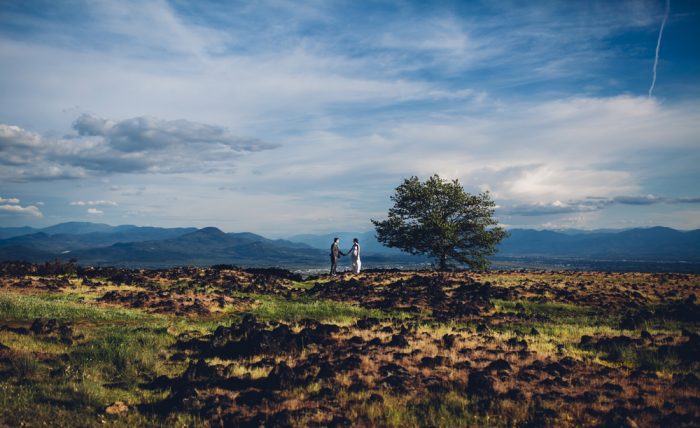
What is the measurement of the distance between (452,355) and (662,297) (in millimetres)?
26173

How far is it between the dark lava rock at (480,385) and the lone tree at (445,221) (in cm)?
4701

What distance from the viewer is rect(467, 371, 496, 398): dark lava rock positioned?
11820mm

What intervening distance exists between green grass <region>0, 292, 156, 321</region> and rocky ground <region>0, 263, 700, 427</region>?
10cm

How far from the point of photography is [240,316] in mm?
26859

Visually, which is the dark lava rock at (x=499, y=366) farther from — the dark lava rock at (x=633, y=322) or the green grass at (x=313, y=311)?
the dark lava rock at (x=633, y=322)

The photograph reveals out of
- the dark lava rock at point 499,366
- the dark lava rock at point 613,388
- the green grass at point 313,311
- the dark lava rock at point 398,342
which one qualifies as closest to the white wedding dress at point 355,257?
the green grass at point 313,311

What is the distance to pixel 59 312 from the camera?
23266 mm

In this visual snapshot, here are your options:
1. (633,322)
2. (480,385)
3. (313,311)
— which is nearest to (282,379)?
(480,385)

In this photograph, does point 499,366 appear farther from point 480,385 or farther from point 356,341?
point 356,341

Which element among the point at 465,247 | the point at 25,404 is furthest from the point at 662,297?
the point at 25,404

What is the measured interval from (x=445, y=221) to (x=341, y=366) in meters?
47.3

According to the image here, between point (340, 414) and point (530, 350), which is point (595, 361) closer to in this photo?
point (530, 350)

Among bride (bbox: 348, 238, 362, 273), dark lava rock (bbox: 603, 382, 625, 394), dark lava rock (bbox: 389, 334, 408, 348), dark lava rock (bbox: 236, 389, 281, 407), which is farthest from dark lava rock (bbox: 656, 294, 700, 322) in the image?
bride (bbox: 348, 238, 362, 273)

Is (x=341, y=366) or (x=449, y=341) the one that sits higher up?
(x=449, y=341)
